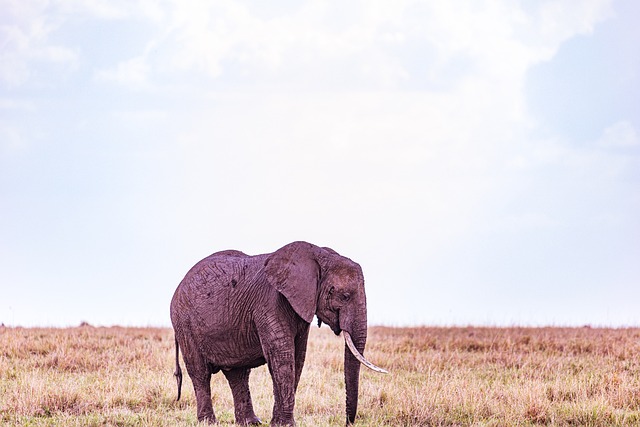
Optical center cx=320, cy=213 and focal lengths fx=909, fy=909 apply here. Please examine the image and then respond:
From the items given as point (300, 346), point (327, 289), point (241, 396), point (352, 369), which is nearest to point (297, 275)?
point (327, 289)

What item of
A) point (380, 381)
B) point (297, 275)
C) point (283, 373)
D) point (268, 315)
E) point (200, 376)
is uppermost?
point (297, 275)

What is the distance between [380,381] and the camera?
18562mm

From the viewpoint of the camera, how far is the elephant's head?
38.4ft

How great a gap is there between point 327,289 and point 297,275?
0.44 metres

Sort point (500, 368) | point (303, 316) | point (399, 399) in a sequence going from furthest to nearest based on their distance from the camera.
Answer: point (500, 368)
point (399, 399)
point (303, 316)

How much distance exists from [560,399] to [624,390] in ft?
4.12

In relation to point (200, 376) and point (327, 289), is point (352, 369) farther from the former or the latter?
point (200, 376)

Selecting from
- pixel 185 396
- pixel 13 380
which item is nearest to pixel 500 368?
pixel 185 396

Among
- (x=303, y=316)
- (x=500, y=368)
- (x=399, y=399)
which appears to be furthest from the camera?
(x=500, y=368)

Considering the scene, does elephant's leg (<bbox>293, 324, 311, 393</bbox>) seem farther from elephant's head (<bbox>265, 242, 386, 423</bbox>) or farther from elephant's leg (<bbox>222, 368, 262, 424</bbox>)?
elephant's leg (<bbox>222, 368, 262, 424</bbox>)

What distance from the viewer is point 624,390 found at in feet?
53.7

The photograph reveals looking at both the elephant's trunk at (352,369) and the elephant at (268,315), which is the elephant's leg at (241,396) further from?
the elephant's trunk at (352,369)

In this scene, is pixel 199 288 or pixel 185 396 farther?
pixel 185 396

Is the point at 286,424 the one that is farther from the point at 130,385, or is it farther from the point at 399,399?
the point at 130,385
